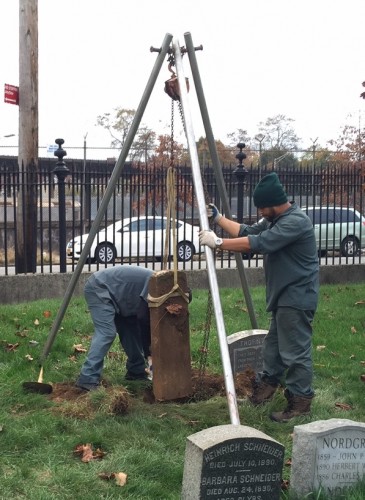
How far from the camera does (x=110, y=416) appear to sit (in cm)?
536

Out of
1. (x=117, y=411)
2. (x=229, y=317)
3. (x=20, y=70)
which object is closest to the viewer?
(x=117, y=411)

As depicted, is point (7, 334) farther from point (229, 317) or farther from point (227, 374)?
point (227, 374)

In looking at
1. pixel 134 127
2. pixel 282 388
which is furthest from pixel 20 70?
pixel 282 388

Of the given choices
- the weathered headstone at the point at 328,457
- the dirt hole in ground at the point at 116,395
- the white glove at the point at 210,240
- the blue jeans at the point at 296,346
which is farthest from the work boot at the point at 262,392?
the weathered headstone at the point at 328,457

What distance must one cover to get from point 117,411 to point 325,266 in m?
7.78

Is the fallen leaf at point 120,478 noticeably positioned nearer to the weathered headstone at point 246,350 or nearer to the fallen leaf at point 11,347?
the weathered headstone at point 246,350

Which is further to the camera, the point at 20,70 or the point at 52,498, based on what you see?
the point at 20,70

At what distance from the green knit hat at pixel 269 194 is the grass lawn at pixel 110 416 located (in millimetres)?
1564

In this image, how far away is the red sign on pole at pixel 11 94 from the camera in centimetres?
1175

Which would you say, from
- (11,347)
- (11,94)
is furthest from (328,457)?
(11,94)

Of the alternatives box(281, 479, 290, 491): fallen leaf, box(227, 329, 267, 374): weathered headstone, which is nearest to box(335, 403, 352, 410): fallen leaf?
box(227, 329, 267, 374): weathered headstone

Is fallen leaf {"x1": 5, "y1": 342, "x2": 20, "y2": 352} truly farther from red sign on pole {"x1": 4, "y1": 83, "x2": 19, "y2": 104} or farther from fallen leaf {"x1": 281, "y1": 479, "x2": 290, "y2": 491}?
red sign on pole {"x1": 4, "y1": 83, "x2": 19, "y2": 104}

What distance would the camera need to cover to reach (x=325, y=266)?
41.2 ft

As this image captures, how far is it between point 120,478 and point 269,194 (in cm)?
233
